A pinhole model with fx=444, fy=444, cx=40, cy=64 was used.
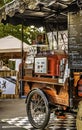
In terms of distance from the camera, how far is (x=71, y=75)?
7.90 meters

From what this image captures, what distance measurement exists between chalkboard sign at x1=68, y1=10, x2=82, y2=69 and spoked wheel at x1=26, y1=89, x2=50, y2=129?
1.12 metres

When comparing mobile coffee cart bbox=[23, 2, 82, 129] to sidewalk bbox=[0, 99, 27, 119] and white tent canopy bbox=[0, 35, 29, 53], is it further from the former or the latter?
white tent canopy bbox=[0, 35, 29, 53]

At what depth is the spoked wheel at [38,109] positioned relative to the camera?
858cm

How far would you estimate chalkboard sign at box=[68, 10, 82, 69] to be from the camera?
782 centimetres

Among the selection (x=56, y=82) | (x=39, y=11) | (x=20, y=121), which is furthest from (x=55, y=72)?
(x=20, y=121)

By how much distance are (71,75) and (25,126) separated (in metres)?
2.08

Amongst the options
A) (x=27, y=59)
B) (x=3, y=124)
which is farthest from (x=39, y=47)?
(x=3, y=124)

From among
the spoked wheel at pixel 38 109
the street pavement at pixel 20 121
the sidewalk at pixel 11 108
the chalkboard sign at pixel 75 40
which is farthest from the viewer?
the sidewalk at pixel 11 108

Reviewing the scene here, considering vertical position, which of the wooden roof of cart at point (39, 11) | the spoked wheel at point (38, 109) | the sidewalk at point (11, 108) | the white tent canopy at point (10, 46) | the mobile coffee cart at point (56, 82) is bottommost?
the sidewalk at point (11, 108)

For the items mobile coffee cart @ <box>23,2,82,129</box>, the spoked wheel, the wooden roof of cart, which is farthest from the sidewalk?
the wooden roof of cart

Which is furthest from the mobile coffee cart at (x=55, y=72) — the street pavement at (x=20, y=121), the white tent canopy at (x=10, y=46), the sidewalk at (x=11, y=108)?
the white tent canopy at (x=10, y=46)

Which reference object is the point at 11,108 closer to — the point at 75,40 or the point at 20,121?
the point at 20,121

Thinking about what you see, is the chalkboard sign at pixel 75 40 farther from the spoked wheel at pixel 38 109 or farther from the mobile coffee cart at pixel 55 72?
the spoked wheel at pixel 38 109

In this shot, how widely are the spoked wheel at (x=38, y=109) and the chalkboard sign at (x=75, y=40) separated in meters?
1.12
